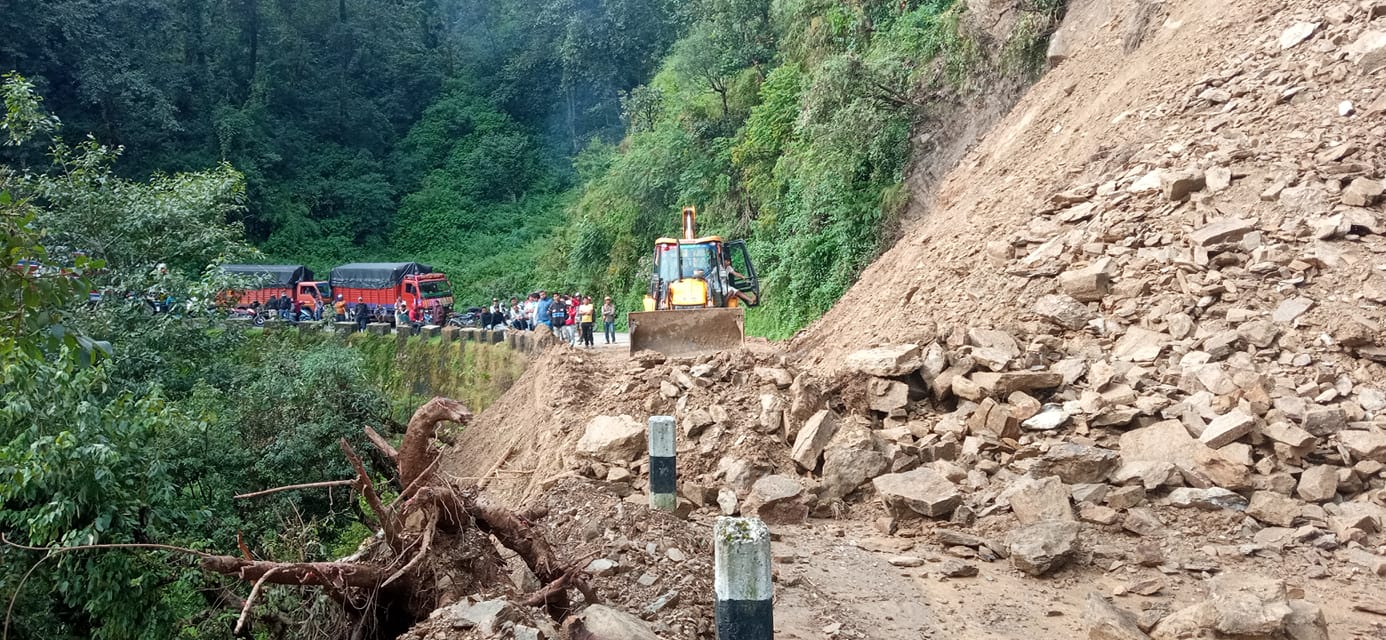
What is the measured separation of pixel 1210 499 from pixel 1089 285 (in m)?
2.47

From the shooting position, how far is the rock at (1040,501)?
18.5ft

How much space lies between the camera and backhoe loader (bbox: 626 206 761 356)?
12859 millimetres

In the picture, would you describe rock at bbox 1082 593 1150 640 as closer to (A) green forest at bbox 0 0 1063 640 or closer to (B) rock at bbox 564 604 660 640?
(B) rock at bbox 564 604 660 640

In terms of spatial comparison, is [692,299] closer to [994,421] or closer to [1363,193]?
[994,421]

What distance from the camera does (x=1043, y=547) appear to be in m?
5.12

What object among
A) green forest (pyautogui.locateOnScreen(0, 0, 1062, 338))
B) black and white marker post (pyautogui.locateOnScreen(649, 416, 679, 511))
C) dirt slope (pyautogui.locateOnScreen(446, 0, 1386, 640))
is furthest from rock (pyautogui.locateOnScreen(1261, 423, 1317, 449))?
green forest (pyautogui.locateOnScreen(0, 0, 1062, 338))

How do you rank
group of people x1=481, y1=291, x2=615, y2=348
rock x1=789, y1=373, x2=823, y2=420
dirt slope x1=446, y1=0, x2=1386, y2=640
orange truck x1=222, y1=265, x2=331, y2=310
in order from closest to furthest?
dirt slope x1=446, y1=0, x2=1386, y2=640
rock x1=789, y1=373, x2=823, y2=420
group of people x1=481, y1=291, x2=615, y2=348
orange truck x1=222, y1=265, x2=331, y2=310

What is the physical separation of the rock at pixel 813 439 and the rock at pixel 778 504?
412mm

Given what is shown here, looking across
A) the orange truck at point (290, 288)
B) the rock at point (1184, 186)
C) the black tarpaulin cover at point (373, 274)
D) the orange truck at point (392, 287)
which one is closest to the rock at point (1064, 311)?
the rock at point (1184, 186)

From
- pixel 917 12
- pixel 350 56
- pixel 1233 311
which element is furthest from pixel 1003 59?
pixel 350 56

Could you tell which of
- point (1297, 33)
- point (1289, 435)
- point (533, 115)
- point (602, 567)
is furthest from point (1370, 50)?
point (533, 115)

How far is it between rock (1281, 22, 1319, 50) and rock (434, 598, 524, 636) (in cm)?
1011

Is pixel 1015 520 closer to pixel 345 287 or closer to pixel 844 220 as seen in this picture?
pixel 844 220

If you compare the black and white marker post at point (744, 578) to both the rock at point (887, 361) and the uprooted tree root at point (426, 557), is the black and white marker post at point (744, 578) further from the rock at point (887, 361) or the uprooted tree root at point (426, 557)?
the rock at point (887, 361)
